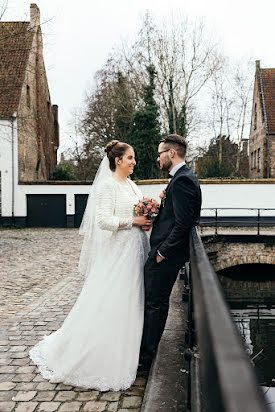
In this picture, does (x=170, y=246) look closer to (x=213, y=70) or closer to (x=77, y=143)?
(x=213, y=70)

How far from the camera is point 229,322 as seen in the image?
2.88 feet

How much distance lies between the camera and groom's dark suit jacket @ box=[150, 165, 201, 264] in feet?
10.5

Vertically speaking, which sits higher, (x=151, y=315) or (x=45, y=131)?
(x=45, y=131)

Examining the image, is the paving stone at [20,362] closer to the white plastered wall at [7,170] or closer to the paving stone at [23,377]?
the paving stone at [23,377]

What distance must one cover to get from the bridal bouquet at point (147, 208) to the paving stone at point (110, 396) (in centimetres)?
154

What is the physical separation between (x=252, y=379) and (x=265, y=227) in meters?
21.1

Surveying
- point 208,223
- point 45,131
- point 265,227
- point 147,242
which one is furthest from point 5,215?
point 147,242

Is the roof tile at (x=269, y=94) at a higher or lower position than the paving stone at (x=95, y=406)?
higher

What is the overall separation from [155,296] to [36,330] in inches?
87.9

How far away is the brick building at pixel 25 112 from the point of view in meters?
24.2

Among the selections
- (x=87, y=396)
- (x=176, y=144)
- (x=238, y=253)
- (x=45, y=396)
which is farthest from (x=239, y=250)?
(x=45, y=396)

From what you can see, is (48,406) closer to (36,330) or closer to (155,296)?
(155,296)

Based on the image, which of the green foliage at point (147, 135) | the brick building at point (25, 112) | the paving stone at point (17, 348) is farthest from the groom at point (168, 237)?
the green foliage at point (147, 135)

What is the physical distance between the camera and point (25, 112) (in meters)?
26.3
